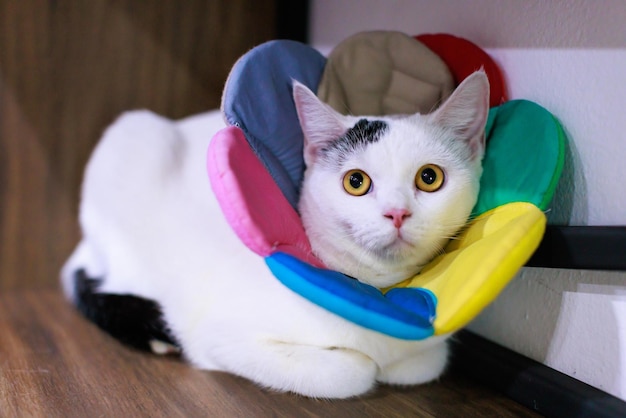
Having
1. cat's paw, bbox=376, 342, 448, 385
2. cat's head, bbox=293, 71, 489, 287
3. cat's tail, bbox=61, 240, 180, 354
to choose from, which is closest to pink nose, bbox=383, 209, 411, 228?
cat's head, bbox=293, 71, 489, 287

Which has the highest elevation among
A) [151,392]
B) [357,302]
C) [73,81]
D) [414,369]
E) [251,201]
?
[73,81]

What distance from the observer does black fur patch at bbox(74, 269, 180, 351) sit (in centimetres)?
139

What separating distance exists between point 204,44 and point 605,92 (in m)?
1.26

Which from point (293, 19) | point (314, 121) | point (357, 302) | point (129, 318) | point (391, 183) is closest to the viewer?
point (357, 302)

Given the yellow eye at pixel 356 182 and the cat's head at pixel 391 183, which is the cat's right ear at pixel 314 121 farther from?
the yellow eye at pixel 356 182

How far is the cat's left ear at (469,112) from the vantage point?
112 centimetres

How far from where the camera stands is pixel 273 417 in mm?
1074

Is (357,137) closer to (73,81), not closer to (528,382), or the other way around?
(528,382)

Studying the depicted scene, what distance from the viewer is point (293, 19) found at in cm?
196

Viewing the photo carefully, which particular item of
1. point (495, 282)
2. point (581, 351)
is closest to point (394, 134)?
point (495, 282)

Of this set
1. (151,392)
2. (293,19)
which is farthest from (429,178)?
(293,19)

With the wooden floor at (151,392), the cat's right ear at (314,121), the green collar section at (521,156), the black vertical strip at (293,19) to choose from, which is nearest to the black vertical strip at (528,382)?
the wooden floor at (151,392)

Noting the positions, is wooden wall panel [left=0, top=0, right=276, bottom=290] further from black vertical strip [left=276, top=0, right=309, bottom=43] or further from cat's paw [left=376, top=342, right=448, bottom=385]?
cat's paw [left=376, top=342, right=448, bottom=385]

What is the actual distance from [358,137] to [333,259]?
0.25 metres
